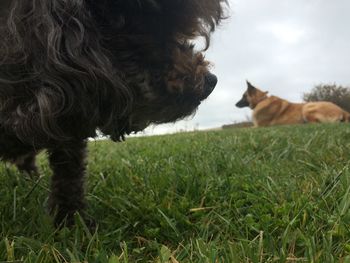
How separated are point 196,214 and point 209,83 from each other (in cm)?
71

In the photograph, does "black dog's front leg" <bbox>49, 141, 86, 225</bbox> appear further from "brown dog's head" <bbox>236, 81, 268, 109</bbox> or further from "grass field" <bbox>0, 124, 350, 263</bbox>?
"brown dog's head" <bbox>236, 81, 268, 109</bbox>

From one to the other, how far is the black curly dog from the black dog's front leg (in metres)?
0.52

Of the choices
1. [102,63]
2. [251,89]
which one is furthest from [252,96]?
[102,63]

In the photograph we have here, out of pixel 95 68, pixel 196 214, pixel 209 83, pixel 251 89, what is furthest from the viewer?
pixel 251 89

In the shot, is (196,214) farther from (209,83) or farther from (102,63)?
(102,63)

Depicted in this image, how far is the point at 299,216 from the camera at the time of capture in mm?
2270

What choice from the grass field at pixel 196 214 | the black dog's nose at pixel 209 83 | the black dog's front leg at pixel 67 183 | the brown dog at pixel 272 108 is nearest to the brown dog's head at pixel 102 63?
the black dog's nose at pixel 209 83

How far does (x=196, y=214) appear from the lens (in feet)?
8.31

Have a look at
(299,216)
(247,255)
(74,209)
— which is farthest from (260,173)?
(247,255)

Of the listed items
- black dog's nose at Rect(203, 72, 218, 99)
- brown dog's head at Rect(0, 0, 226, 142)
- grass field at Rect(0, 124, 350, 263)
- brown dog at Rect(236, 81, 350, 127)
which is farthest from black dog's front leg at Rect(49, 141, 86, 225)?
brown dog at Rect(236, 81, 350, 127)

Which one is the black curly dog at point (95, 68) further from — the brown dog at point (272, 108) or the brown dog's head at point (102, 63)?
the brown dog at point (272, 108)

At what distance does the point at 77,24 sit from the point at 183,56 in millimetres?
454

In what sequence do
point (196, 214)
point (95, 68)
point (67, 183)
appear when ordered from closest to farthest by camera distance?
point (95, 68), point (196, 214), point (67, 183)

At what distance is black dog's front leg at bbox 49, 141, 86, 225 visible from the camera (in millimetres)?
2738
